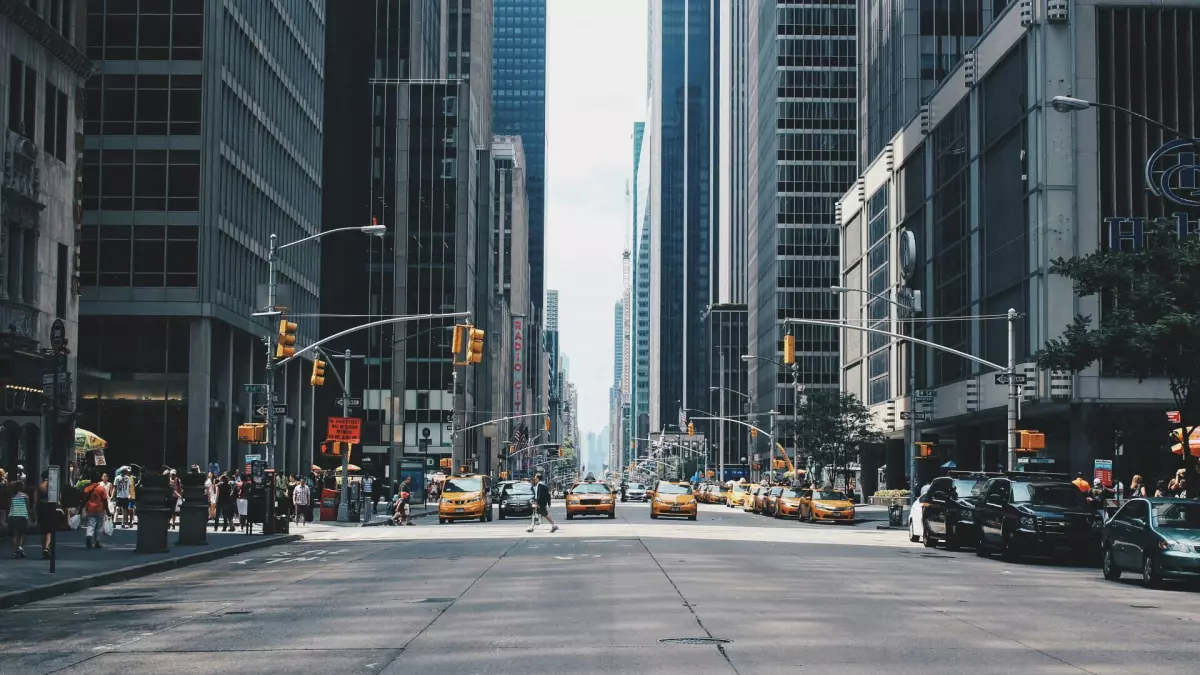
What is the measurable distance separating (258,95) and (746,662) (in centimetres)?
6423

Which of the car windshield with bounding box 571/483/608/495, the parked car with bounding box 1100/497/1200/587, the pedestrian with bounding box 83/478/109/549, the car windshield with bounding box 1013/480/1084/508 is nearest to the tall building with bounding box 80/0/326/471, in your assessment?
the car windshield with bounding box 571/483/608/495

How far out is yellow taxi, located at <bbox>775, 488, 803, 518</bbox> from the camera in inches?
2591

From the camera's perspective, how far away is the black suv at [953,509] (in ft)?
121

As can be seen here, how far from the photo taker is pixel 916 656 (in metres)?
14.2

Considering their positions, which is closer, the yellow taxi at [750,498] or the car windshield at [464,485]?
the car windshield at [464,485]

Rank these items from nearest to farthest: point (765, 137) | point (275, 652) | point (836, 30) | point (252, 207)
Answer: point (275, 652), point (252, 207), point (836, 30), point (765, 137)

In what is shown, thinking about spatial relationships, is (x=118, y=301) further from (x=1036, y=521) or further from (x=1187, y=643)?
(x=1187, y=643)

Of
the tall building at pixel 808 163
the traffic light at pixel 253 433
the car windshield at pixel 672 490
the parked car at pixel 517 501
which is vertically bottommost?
the parked car at pixel 517 501

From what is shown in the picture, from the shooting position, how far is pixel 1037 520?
31.6 m

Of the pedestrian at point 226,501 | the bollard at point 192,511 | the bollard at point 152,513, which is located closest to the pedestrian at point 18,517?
the bollard at point 152,513

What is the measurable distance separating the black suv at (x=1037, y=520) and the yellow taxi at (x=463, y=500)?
28837 millimetres

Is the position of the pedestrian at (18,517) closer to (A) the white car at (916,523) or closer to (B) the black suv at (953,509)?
(B) the black suv at (953,509)

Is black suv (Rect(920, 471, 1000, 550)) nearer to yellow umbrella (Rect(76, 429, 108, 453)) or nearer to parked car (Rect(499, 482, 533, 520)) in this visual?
parked car (Rect(499, 482, 533, 520))

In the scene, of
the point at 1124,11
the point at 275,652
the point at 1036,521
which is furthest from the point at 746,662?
the point at 1124,11
